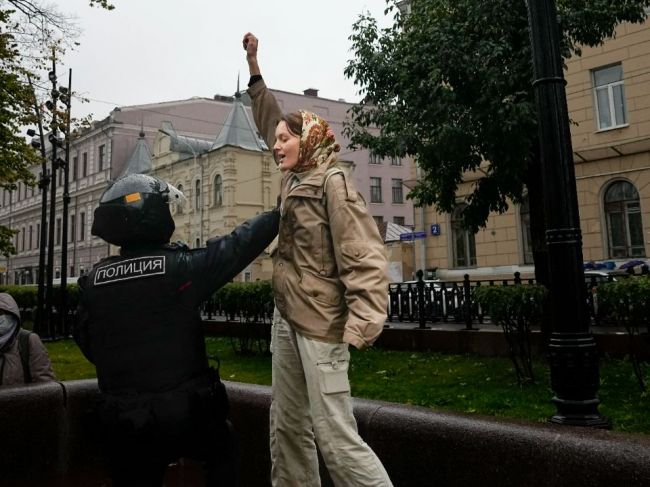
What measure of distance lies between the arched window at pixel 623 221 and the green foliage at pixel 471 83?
9394 mm

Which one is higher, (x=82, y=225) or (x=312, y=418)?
(x=82, y=225)

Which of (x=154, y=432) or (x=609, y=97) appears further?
(x=609, y=97)

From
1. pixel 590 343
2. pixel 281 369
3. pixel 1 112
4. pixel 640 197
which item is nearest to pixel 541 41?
pixel 590 343

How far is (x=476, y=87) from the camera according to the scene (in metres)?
8.90

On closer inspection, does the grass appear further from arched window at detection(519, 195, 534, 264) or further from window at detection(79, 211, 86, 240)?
window at detection(79, 211, 86, 240)

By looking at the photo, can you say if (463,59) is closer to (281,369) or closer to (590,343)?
(590,343)

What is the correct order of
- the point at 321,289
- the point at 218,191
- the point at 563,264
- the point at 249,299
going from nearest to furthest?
the point at 321,289, the point at 563,264, the point at 249,299, the point at 218,191

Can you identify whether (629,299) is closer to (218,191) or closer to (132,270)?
(132,270)

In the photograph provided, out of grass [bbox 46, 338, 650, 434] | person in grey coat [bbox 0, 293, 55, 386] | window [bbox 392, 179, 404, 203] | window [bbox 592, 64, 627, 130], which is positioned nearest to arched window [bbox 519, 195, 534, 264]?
window [bbox 592, 64, 627, 130]

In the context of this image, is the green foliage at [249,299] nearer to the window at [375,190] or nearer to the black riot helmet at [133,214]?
the black riot helmet at [133,214]

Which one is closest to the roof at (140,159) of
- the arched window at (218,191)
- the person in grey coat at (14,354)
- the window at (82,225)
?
the window at (82,225)

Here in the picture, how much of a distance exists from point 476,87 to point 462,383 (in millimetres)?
4631

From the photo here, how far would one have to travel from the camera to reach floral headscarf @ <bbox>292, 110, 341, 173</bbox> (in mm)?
2627

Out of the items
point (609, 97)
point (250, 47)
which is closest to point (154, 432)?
point (250, 47)
